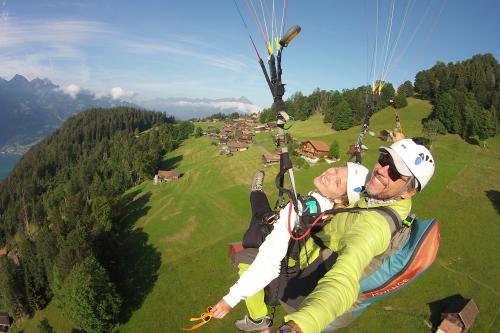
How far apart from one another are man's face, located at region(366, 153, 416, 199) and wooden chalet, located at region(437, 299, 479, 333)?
23.5 m

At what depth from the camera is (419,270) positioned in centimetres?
392

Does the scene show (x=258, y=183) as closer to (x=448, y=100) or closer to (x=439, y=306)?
(x=439, y=306)

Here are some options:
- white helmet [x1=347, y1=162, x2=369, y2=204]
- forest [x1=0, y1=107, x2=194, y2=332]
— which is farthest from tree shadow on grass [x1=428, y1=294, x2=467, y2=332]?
forest [x1=0, y1=107, x2=194, y2=332]

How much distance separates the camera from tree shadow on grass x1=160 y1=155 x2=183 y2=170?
79000mm

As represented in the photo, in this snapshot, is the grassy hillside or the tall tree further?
the tall tree

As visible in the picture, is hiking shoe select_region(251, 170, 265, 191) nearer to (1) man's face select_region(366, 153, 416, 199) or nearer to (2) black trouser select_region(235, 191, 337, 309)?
(2) black trouser select_region(235, 191, 337, 309)

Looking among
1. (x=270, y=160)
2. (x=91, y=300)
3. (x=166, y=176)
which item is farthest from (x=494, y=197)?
(x=166, y=176)

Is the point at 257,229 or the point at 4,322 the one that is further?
the point at 4,322

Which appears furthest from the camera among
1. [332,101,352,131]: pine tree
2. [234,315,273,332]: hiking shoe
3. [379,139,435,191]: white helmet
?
[332,101,352,131]: pine tree

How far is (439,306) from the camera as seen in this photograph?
25.1 metres

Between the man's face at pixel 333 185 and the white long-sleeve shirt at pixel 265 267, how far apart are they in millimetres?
313

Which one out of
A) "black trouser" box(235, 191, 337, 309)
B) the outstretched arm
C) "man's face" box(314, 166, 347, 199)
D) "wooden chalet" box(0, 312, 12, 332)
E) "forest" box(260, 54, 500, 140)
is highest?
"forest" box(260, 54, 500, 140)

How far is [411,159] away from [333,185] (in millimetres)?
1087

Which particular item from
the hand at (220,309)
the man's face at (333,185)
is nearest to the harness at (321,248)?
the man's face at (333,185)
